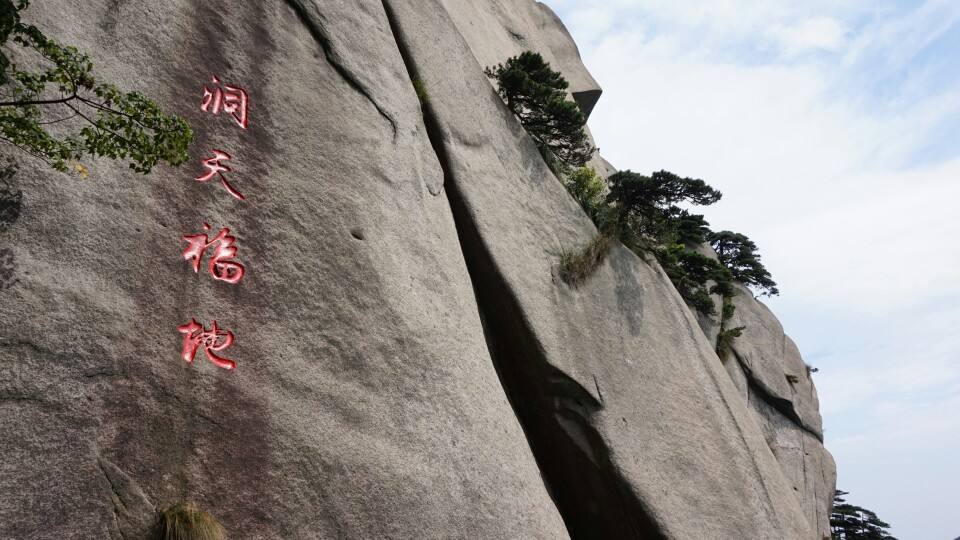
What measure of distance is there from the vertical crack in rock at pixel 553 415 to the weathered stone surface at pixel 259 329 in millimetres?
971

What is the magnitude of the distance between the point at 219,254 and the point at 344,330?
1399 mm

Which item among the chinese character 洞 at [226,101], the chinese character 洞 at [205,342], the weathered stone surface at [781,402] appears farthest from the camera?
the weathered stone surface at [781,402]

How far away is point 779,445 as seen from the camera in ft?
57.6

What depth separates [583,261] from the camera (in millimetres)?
10867

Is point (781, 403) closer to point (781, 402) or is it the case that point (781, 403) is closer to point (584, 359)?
point (781, 402)

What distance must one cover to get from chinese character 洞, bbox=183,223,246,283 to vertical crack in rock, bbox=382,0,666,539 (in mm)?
3865

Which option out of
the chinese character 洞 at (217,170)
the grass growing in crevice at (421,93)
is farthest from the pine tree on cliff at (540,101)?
the chinese character 洞 at (217,170)

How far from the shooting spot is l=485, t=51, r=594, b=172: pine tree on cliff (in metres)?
12.7

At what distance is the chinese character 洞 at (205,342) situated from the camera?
587 centimetres

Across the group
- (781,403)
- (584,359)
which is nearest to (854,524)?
(781,403)

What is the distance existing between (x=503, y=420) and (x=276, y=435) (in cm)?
283

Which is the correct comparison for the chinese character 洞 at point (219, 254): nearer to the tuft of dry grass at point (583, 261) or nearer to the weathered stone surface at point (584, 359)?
the weathered stone surface at point (584, 359)

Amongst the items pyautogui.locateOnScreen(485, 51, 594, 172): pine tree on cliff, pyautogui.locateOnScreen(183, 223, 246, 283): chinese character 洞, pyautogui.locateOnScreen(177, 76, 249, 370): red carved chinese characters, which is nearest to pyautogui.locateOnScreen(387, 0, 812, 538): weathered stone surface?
pyautogui.locateOnScreen(485, 51, 594, 172): pine tree on cliff

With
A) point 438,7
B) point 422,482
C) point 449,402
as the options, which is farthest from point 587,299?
point 438,7
